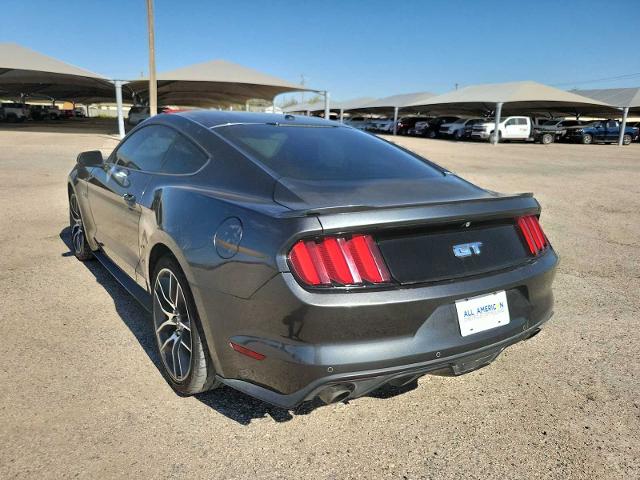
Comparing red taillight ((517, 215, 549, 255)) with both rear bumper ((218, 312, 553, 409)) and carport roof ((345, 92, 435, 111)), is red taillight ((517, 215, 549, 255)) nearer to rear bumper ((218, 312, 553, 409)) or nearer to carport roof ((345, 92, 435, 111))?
rear bumper ((218, 312, 553, 409))

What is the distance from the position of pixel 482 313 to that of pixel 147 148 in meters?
2.53

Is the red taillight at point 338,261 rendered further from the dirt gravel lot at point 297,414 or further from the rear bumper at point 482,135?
the rear bumper at point 482,135

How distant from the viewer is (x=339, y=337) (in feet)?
6.38

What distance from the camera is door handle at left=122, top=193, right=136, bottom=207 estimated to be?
3.14 meters

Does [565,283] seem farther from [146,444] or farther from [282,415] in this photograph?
[146,444]

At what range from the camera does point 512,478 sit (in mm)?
2139

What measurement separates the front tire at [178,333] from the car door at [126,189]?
1.59 feet

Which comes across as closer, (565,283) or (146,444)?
(146,444)

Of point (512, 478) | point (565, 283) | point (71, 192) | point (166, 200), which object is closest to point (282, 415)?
point (512, 478)

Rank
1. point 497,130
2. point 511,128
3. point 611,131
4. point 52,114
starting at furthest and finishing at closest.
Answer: point 52,114
point 611,131
point 511,128
point 497,130

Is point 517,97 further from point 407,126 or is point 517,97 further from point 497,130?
point 407,126

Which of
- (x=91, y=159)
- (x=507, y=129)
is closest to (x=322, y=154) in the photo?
(x=91, y=159)

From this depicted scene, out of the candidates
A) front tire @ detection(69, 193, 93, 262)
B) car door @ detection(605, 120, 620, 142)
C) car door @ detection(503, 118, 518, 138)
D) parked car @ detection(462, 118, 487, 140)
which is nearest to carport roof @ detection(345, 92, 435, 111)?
parked car @ detection(462, 118, 487, 140)

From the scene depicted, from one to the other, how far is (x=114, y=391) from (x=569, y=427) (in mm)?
2378
